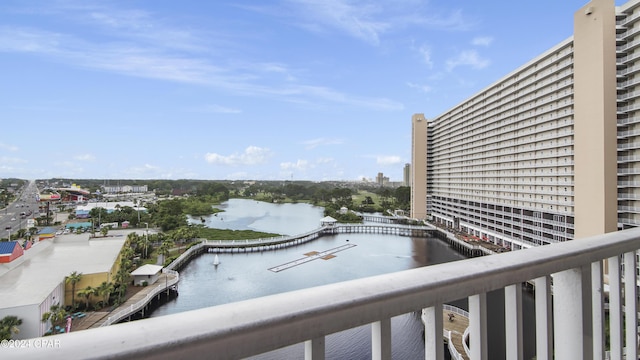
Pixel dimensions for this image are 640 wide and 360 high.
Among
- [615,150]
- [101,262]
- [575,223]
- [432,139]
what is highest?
[432,139]

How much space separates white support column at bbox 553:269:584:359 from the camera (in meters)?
0.67

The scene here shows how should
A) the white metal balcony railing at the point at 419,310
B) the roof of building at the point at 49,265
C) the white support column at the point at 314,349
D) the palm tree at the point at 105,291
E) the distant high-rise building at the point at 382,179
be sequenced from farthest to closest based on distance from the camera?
1. the distant high-rise building at the point at 382,179
2. the palm tree at the point at 105,291
3. the roof of building at the point at 49,265
4. the white support column at the point at 314,349
5. the white metal balcony railing at the point at 419,310

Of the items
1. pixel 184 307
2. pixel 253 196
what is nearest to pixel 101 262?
pixel 184 307

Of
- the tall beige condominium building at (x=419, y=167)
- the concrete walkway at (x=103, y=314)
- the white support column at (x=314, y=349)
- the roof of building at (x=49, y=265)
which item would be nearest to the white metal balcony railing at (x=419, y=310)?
the white support column at (x=314, y=349)

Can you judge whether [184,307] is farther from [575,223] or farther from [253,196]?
[253,196]

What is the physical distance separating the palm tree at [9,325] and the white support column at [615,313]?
8793 millimetres

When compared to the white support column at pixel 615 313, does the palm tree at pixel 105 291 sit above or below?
below

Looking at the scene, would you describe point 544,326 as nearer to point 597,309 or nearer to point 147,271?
point 597,309

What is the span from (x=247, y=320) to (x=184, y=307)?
11822mm

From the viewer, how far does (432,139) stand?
2823cm

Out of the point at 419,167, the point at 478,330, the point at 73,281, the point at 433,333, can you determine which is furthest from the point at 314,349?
the point at 419,167

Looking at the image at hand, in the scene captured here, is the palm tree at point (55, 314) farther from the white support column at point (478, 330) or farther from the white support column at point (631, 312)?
the white support column at point (631, 312)

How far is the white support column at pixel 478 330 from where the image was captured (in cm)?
57

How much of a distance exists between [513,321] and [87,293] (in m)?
10.8
